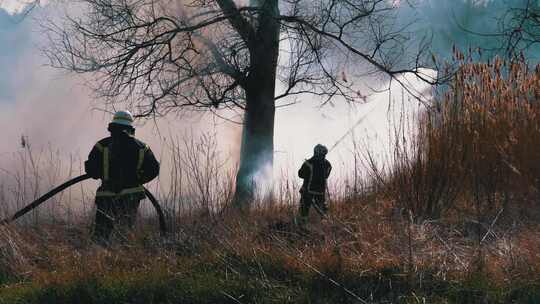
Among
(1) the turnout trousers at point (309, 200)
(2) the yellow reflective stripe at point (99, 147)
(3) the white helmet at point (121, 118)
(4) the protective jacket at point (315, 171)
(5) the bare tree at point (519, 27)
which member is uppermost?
(5) the bare tree at point (519, 27)

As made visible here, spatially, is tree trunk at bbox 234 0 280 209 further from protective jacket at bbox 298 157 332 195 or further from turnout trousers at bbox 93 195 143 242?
turnout trousers at bbox 93 195 143 242

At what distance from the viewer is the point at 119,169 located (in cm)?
645

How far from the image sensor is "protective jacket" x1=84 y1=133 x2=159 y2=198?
639 cm

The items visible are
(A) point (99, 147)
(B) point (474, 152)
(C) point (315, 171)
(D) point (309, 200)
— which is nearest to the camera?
(B) point (474, 152)

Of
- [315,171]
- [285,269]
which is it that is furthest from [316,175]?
[285,269]

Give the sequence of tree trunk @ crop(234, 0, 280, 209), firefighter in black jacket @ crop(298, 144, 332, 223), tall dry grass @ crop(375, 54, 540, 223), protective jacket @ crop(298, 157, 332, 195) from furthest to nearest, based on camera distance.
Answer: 1. tree trunk @ crop(234, 0, 280, 209)
2. protective jacket @ crop(298, 157, 332, 195)
3. firefighter in black jacket @ crop(298, 144, 332, 223)
4. tall dry grass @ crop(375, 54, 540, 223)

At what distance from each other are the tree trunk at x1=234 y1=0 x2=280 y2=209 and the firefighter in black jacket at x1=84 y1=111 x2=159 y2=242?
4.60 meters

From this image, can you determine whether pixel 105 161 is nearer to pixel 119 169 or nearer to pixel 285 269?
pixel 119 169

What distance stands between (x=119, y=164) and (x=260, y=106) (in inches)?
213

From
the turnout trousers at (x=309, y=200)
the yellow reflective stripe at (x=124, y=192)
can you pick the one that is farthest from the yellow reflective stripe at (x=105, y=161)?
the turnout trousers at (x=309, y=200)

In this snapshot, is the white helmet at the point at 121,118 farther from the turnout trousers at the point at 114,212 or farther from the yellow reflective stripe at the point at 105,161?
the turnout trousers at the point at 114,212

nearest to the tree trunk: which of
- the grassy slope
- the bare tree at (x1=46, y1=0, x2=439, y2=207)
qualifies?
the bare tree at (x1=46, y1=0, x2=439, y2=207)

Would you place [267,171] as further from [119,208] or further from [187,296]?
[187,296]

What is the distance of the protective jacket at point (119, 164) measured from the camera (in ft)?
21.0
